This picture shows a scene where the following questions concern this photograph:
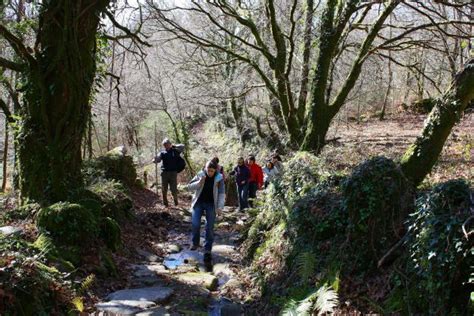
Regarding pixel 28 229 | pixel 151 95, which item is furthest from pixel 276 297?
pixel 151 95

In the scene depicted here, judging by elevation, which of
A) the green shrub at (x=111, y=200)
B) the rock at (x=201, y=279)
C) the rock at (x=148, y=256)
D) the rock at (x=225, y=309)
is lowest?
the rock at (x=225, y=309)

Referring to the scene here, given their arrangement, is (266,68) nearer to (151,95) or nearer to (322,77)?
(322,77)

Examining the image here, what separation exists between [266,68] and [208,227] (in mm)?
13483

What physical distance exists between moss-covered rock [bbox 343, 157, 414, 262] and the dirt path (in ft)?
7.01

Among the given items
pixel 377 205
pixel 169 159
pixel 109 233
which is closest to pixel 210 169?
pixel 109 233

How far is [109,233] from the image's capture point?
333 inches

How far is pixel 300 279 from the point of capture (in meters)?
6.53

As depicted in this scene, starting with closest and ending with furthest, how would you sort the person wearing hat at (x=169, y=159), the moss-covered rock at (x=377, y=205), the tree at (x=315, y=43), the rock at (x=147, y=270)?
1. the moss-covered rock at (x=377, y=205)
2. the rock at (x=147, y=270)
3. the person wearing hat at (x=169, y=159)
4. the tree at (x=315, y=43)

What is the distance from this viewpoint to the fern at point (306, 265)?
6.15m

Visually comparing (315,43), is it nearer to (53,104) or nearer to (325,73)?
(325,73)

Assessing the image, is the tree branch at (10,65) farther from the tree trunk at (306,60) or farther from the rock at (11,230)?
the tree trunk at (306,60)

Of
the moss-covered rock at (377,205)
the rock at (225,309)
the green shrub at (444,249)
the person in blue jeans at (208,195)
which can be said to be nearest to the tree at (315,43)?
the person in blue jeans at (208,195)

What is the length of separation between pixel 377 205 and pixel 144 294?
344cm

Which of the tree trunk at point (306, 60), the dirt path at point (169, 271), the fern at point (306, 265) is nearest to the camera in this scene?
the fern at point (306, 265)
